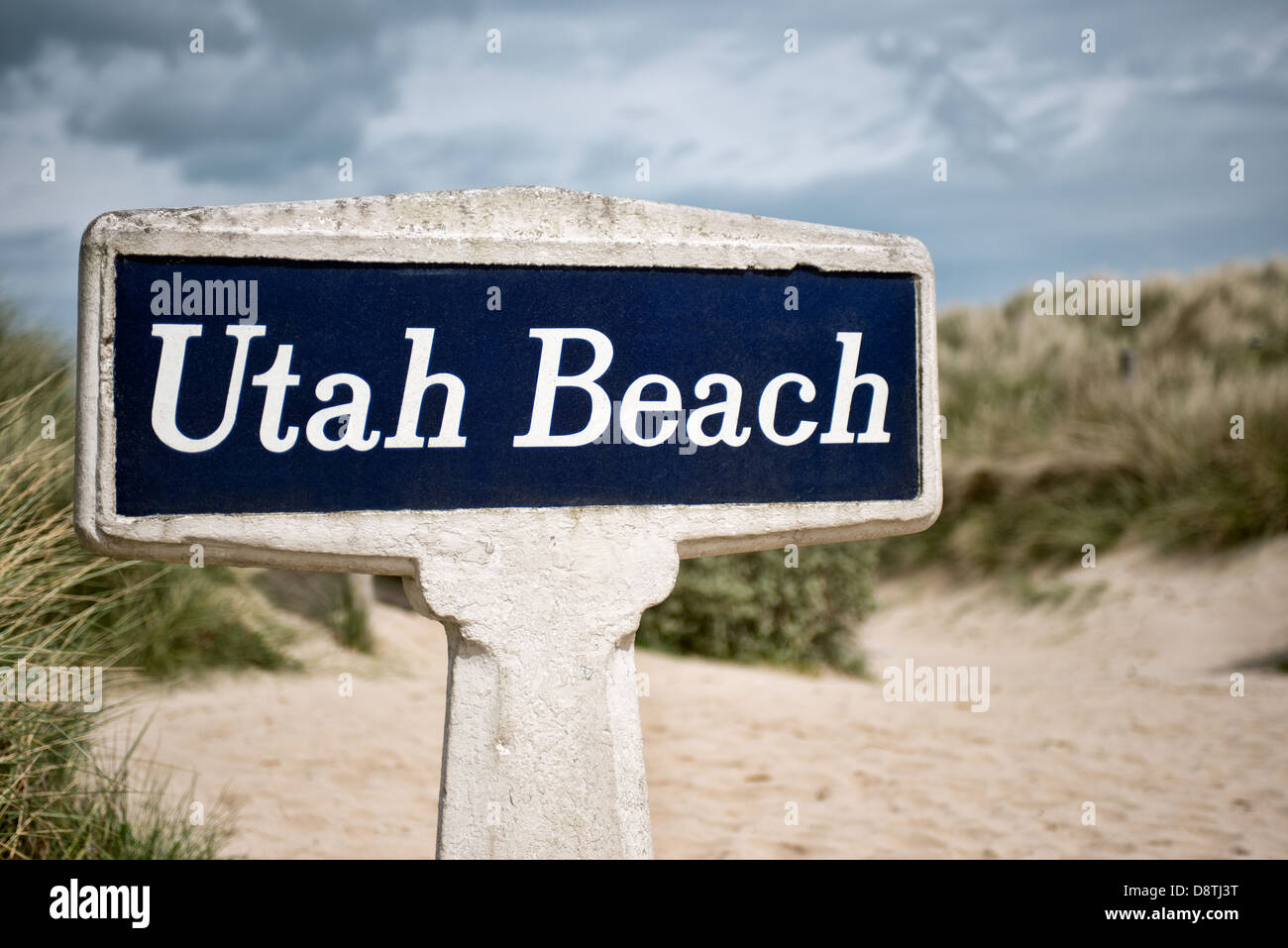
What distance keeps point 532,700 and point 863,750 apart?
4.16 meters

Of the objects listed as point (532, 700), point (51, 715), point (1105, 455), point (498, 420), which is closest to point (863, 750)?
point (51, 715)

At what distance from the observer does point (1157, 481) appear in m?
9.82

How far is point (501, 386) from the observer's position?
195cm

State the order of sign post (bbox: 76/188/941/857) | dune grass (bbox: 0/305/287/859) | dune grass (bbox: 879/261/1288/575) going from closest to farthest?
1. sign post (bbox: 76/188/941/857)
2. dune grass (bbox: 0/305/287/859)
3. dune grass (bbox: 879/261/1288/575)

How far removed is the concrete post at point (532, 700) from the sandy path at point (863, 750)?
2.32 metres

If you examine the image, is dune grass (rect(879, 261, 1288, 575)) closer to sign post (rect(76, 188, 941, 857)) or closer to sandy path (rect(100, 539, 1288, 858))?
sandy path (rect(100, 539, 1288, 858))

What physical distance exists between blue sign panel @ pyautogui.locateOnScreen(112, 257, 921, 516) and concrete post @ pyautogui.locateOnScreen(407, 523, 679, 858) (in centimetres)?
12

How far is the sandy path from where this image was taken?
4387 millimetres

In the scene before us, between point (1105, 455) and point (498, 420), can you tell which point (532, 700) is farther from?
point (1105, 455)

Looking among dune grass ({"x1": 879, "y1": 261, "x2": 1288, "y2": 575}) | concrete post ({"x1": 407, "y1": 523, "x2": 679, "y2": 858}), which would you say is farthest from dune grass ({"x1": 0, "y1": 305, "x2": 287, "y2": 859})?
dune grass ({"x1": 879, "y1": 261, "x2": 1288, "y2": 575})

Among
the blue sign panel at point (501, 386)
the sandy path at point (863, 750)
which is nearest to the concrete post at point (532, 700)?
the blue sign panel at point (501, 386)

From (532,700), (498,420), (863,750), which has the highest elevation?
(498,420)

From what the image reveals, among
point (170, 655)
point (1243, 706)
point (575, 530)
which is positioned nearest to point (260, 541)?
point (575, 530)

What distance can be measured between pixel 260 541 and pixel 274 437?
7.2 inches
